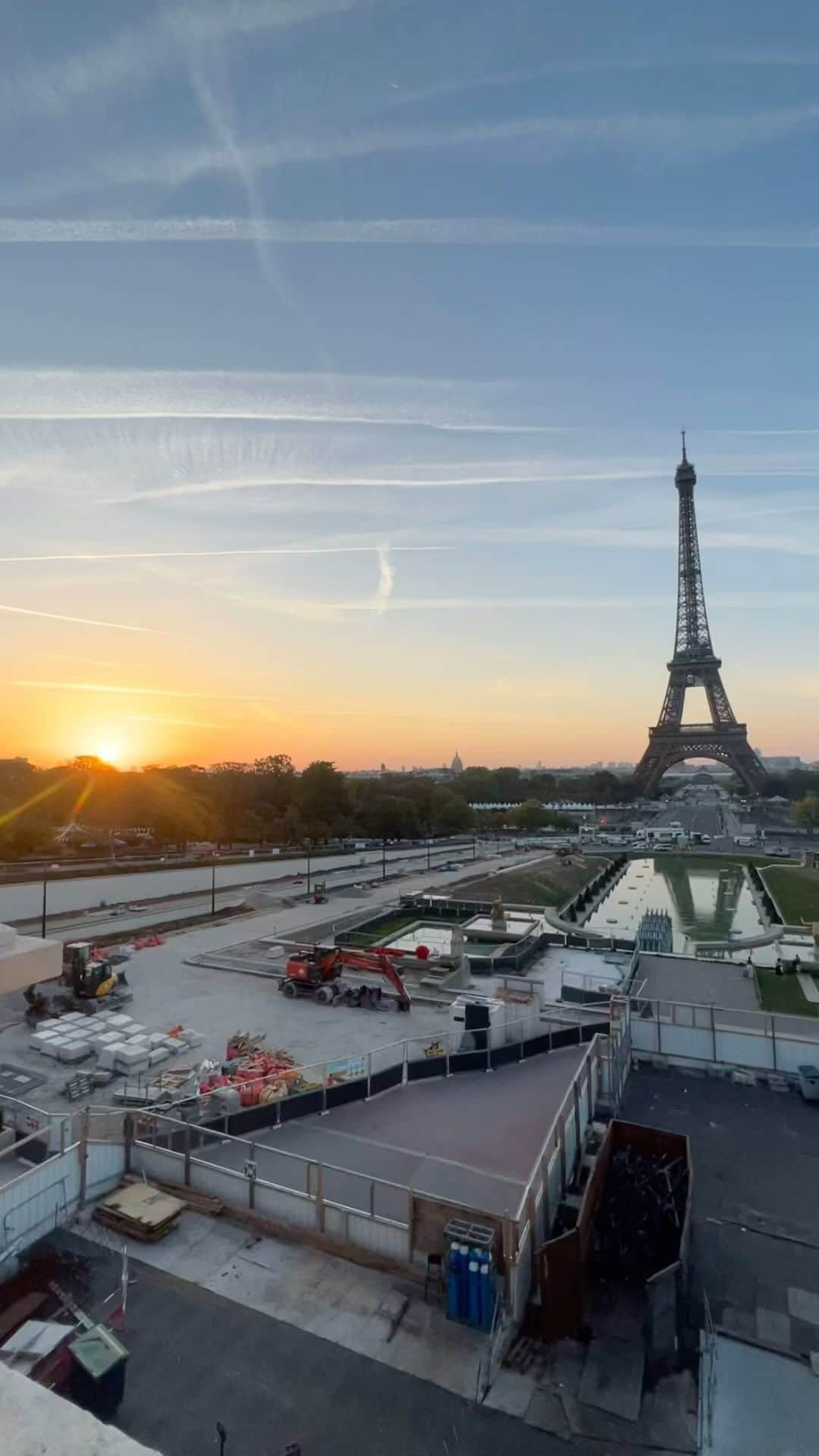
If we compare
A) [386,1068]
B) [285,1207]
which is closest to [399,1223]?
[285,1207]

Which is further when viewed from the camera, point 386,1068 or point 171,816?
point 171,816

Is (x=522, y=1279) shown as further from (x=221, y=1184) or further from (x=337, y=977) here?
(x=337, y=977)

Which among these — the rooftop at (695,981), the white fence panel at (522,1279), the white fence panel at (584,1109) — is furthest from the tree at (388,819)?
the white fence panel at (522,1279)

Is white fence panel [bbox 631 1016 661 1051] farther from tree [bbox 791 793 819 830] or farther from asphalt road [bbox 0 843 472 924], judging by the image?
tree [bbox 791 793 819 830]

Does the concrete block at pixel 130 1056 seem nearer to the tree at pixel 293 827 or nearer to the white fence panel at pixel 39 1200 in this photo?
the white fence panel at pixel 39 1200

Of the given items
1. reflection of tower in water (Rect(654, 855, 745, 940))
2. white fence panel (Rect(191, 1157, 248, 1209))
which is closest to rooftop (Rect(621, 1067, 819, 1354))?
white fence panel (Rect(191, 1157, 248, 1209))

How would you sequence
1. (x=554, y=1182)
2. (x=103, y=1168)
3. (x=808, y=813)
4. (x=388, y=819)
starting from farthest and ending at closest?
(x=808, y=813)
(x=388, y=819)
(x=103, y=1168)
(x=554, y=1182)

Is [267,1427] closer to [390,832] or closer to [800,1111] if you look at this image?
[800,1111]
